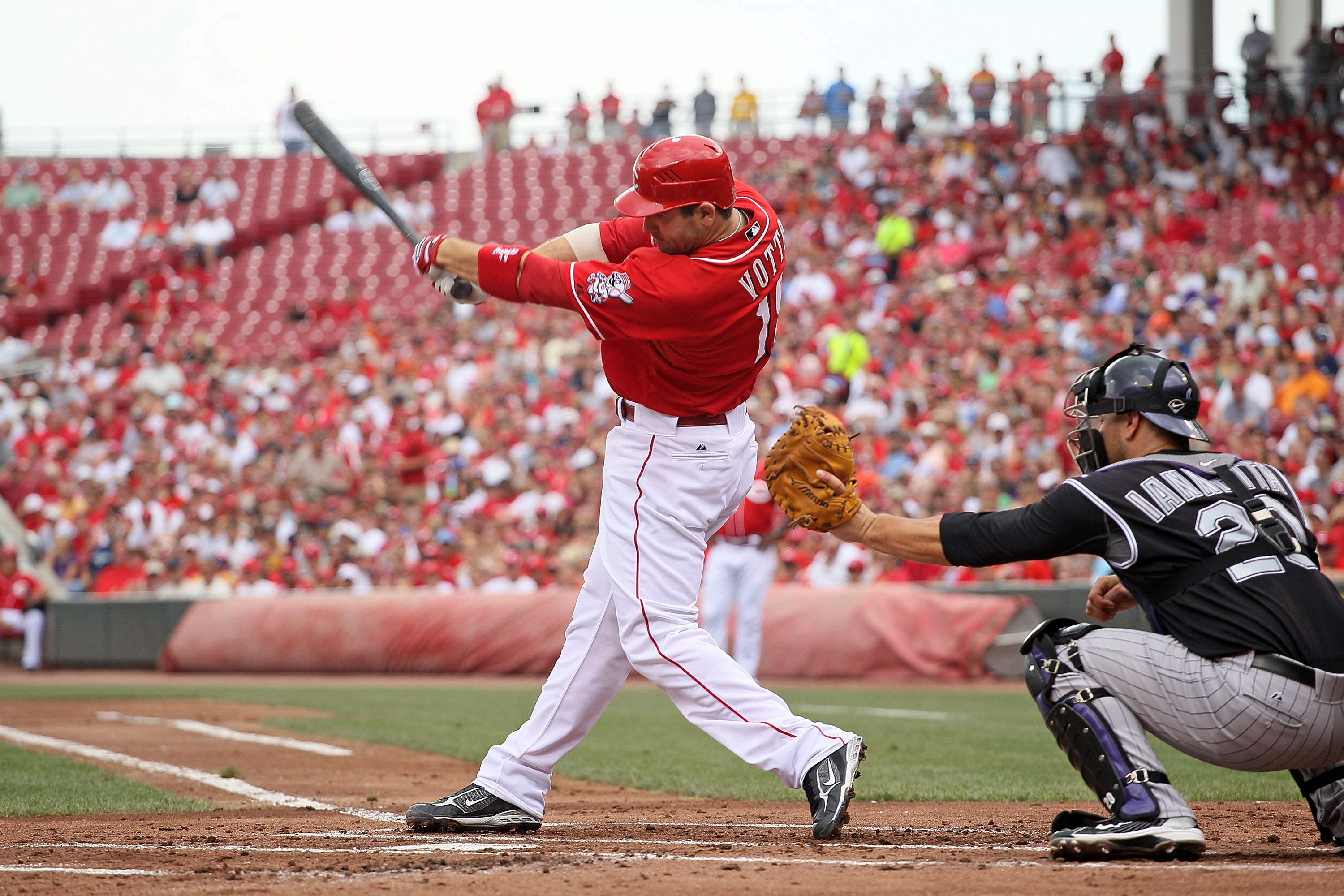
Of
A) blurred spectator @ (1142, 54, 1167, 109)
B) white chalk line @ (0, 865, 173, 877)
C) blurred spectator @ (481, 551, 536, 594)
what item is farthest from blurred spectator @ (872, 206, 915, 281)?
white chalk line @ (0, 865, 173, 877)

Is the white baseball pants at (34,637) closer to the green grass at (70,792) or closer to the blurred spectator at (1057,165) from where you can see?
the green grass at (70,792)

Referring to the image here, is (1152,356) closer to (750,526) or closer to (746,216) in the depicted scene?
(746,216)

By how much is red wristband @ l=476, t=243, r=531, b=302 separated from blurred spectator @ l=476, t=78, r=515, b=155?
24.6 m

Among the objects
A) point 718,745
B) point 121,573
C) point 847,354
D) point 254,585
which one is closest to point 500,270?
point 718,745

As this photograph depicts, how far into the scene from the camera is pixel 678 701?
13.3 feet

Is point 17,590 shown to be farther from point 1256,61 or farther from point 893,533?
point 1256,61

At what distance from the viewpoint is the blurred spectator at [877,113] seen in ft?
76.9

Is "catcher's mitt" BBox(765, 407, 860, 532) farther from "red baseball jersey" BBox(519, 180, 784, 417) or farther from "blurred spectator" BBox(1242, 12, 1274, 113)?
"blurred spectator" BBox(1242, 12, 1274, 113)

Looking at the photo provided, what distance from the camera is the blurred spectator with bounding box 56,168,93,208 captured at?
2856cm

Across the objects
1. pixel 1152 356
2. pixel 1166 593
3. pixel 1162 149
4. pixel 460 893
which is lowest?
pixel 460 893

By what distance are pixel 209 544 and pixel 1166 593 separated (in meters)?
15.5

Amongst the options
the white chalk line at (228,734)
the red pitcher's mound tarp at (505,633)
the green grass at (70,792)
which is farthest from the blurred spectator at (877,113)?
the green grass at (70,792)

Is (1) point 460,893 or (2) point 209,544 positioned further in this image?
(2) point 209,544

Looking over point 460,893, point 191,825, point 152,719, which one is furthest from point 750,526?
point 460,893
